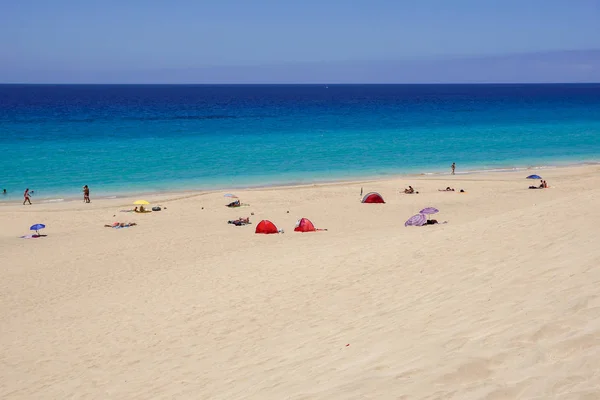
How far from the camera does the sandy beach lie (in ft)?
21.9

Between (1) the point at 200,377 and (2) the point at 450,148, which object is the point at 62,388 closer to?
(1) the point at 200,377

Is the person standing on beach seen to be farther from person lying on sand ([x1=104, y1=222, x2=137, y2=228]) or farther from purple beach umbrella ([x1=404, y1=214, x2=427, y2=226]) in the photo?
purple beach umbrella ([x1=404, y1=214, x2=427, y2=226])

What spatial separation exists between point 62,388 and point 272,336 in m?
3.49

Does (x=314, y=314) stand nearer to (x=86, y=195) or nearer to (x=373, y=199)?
Result: (x=373, y=199)

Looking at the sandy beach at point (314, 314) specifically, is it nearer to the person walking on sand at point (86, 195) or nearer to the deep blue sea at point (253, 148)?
the person walking on sand at point (86, 195)

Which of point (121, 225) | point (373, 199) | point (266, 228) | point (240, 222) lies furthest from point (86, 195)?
point (373, 199)

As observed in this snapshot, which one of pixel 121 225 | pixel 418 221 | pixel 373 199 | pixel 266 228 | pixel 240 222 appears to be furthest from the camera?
pixel 373 199

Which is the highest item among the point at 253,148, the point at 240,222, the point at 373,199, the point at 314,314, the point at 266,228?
the point at 253,148

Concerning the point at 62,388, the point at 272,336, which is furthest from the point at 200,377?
the point at 62,388

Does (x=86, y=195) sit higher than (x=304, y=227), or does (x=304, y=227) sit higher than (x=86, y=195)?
(x=86, y=195)

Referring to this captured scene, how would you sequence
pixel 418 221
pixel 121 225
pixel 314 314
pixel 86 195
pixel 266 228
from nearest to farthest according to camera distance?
1. pixel 314 314
2. pixel 418 221
3. pixel 266 228
4. pixel 121 225
5. pixel 86 195

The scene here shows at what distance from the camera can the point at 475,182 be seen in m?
38.9

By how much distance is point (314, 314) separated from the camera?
37.4 ft

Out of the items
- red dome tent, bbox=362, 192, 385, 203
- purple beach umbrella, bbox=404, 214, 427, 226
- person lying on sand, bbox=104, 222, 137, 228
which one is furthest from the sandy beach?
red dome tent, bbox=362, 192, 385, 203
